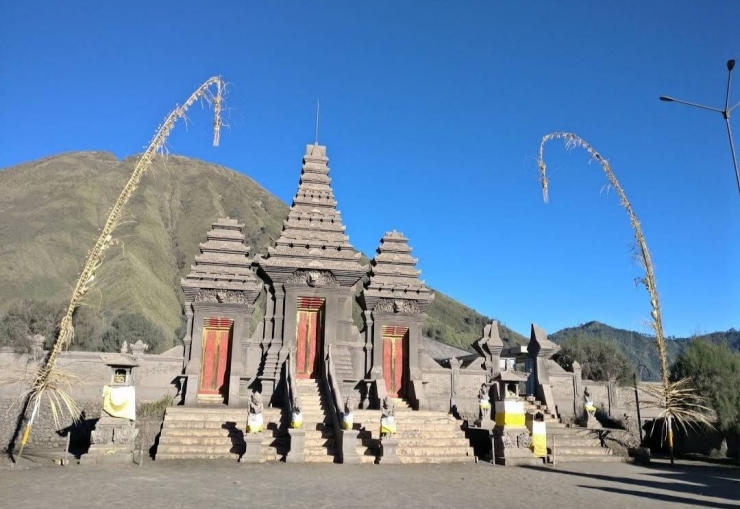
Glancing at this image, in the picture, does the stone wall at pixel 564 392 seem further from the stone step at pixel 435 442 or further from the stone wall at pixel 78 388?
the stone wall at pixel 78 388

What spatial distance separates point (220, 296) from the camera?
2389 centimetres

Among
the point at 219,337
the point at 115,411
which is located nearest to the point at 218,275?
the point at 219,337

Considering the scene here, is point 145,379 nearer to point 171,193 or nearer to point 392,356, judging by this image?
point 392,356

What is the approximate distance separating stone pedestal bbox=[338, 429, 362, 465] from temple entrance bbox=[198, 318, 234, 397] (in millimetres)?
8076

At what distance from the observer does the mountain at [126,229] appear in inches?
3263

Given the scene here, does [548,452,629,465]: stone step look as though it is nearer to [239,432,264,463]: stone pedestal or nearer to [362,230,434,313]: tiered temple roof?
[362,230,434,313]: tiered temple roof

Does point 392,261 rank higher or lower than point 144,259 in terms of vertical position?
lower

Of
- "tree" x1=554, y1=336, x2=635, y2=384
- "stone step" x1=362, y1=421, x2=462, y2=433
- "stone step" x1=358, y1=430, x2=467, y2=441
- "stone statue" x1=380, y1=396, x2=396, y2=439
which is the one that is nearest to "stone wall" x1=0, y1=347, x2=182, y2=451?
"stone step" x1=362, y1=421, x2=462, y2=433

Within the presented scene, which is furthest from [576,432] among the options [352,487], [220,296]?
[220,296]

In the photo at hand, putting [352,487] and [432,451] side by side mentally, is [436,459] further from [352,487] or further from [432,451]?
[352,487]

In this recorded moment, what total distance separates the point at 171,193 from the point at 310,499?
151 meters

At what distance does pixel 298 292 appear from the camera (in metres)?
24.6

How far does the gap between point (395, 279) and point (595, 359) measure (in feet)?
102

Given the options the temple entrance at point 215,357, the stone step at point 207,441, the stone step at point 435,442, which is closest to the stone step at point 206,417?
the stone step at point 207,441
